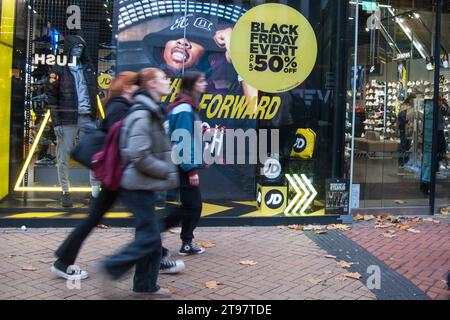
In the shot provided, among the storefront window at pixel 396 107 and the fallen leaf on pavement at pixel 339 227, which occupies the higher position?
the storefront window at pixel 396 107

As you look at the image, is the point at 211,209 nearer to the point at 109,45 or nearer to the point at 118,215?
the point at 118,215

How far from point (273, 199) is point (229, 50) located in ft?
6.85

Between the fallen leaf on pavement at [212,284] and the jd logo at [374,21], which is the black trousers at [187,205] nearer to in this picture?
the fallen leaf on pavement at [212,284]

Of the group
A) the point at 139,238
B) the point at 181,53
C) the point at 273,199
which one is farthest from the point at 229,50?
the point at 139,238

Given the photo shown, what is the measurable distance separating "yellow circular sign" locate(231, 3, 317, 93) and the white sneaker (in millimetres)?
3712

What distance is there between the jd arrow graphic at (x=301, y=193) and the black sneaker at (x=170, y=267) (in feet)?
8.50

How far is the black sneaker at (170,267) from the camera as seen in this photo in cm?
493

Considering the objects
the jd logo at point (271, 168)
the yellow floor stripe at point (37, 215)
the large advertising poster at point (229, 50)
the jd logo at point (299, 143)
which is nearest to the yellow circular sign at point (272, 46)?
the large advertising poster at point (229, 50)

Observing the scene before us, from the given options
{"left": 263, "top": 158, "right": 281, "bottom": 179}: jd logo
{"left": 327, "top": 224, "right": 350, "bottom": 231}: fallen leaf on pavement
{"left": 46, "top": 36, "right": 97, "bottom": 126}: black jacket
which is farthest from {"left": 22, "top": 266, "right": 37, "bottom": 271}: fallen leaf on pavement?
{"left": 327, "top": 224, "right": 350, "bottom": 231}: fallen leaf on pavement

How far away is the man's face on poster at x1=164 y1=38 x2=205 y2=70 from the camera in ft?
24.1

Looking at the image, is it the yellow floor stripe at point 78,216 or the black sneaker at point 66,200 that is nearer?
the yellow floor stripe at point 78,216

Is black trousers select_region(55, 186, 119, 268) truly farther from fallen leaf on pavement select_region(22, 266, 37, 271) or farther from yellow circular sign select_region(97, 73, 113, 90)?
yellow circular sign select_region(97, 73, 113, 90)

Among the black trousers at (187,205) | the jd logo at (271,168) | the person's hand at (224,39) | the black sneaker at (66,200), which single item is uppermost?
the person's hand at (224,39)
